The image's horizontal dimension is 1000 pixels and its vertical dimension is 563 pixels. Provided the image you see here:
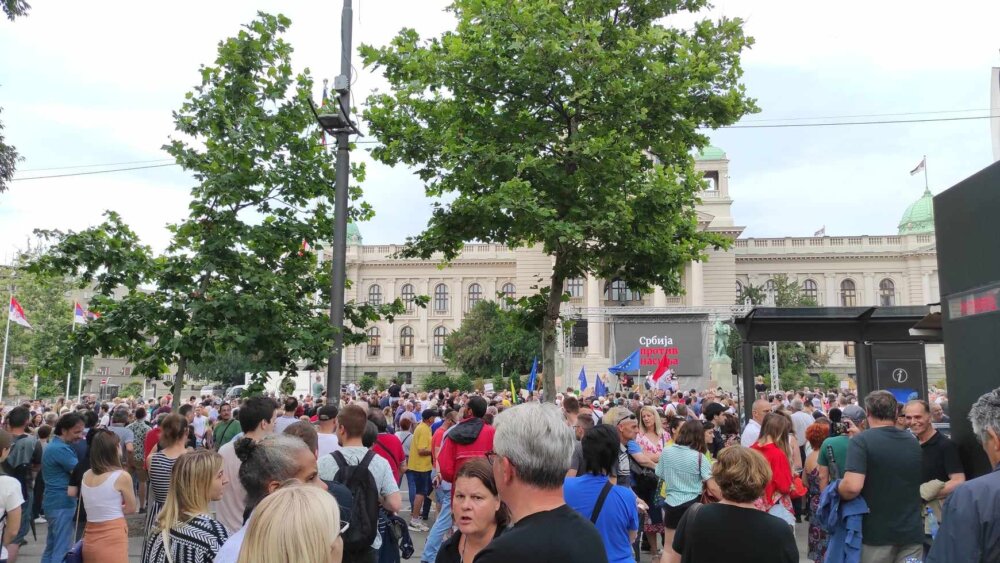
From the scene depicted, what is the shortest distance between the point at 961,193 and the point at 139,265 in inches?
334

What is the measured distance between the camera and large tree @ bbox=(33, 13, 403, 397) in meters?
8.81

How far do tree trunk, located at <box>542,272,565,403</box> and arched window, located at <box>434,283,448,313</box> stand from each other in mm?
69958

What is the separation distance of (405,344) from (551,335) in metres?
70.0

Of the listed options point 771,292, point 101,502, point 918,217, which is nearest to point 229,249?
point 101,502

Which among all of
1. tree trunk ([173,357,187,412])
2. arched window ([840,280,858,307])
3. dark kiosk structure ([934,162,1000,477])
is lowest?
tree trunk ([173,357,187,412])

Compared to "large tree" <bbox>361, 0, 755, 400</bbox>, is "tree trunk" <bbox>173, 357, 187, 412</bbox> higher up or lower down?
lower down

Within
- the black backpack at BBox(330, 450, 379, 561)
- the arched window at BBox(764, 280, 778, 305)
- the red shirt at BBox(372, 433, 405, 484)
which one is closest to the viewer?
the black backpack at BBox(330, 450, 379, 561)

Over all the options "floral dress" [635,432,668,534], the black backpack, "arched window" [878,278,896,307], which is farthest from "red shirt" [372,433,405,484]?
"arched window" [878,278,896,307]

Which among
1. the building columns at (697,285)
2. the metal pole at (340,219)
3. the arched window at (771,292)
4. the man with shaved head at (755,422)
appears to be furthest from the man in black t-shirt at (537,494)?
the building columns at (697,285)

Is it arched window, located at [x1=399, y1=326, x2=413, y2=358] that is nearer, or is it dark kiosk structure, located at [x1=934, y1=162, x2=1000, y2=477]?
dark kiosk structure, located at [x1=934, y1=162, x2=1000, y2=477]

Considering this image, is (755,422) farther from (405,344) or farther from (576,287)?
(405,344)

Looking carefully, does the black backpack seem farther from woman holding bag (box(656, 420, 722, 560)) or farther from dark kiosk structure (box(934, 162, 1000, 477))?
dark kiosk structure (box(934, 162, 1000, 477))

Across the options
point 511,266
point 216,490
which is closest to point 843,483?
point 216,490

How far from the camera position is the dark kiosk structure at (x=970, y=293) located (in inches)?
170
